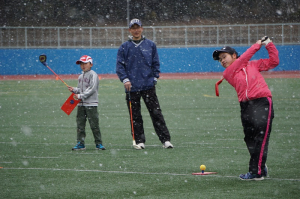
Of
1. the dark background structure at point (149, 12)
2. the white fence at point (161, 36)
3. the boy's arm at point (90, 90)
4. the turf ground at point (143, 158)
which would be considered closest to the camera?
the turf ground at point (143, 158)

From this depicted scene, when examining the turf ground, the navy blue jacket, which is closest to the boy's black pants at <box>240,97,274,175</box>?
the turf ground

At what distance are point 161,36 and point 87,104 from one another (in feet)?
104

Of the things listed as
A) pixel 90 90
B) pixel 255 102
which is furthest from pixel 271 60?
pixel 90 90

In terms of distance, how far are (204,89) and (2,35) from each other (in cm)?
2012

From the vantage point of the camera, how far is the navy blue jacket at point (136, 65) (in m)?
9.66

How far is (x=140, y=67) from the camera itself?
31.8 feet

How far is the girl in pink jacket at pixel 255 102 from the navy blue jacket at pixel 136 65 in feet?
9.97

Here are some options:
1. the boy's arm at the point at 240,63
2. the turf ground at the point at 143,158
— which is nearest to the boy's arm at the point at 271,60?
the boy's arm at the point at 240,63

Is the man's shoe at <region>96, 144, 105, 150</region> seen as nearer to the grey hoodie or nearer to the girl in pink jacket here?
the grey hoodie

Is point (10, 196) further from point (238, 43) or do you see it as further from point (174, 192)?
point (238, 43)

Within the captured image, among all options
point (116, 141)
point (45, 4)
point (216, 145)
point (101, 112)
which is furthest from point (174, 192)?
point (45, 4)

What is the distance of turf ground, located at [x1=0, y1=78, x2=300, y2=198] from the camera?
20.8ft

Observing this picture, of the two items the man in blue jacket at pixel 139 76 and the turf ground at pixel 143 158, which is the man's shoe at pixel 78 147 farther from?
the man in blue jacket at pixel 139 76

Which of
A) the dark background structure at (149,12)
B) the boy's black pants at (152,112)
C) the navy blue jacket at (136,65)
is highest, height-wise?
the dark background structure at (149,12)
